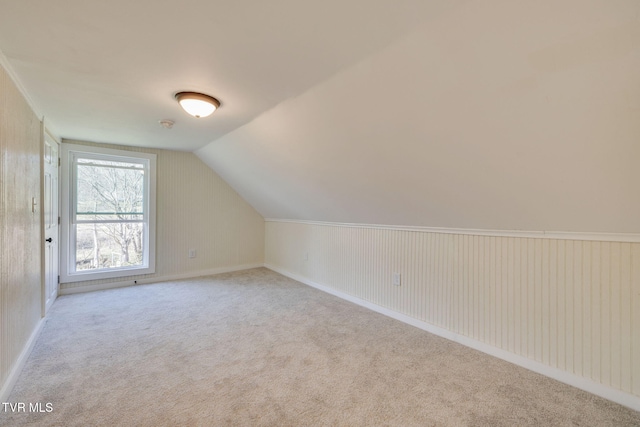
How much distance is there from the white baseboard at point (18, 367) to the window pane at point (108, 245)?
5.21ft

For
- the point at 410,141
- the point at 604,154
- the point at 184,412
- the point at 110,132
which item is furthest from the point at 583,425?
the point at 110,132

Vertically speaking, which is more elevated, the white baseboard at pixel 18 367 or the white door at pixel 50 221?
the white door at pixel 50 221

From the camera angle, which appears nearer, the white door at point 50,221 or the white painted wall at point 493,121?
the white painted wall at point 493,121

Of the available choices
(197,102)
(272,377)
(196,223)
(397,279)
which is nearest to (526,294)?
(397,279)

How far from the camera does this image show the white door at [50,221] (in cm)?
300

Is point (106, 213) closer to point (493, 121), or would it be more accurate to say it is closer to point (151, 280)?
point (151, 280)

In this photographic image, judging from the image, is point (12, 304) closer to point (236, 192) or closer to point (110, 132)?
point (110, 132)

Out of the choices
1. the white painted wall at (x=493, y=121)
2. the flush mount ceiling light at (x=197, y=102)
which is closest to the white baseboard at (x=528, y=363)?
the white painted wall at (x=493, y=121)

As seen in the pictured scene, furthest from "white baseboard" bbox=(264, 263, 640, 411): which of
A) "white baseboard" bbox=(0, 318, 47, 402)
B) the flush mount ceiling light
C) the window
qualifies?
the window

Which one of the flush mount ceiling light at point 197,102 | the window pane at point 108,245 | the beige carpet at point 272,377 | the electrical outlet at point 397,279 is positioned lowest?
the beige carpet at point 272,377

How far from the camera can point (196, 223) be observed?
4.81 meters

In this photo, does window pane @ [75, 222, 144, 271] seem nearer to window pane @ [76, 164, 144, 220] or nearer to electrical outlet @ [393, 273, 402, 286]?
window pane @ [76, 164, 144, 220]

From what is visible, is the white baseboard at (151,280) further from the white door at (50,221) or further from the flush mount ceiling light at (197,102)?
Result: the flush mount ceiling light at (197,102)

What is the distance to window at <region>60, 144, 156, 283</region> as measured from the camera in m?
3.85
